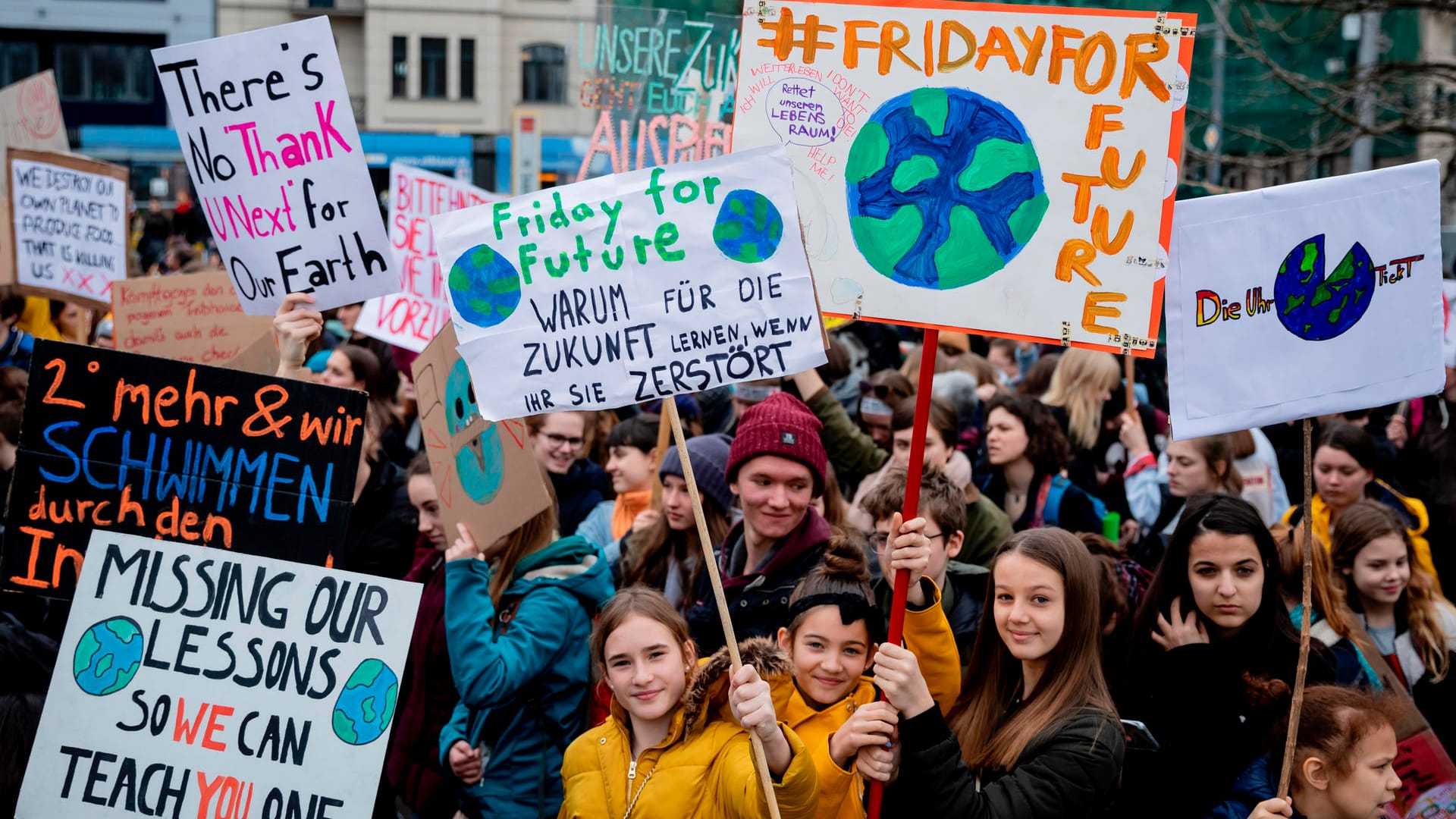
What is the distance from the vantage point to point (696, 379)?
3424 mm

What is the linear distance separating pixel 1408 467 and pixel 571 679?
19.3 ft

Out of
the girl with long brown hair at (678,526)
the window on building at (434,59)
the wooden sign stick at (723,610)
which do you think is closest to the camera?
the wooden sign stick at (723,610)

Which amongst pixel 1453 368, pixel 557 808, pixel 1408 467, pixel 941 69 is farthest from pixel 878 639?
pixel 1453 368

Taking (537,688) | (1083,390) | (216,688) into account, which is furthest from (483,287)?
(1083,390)

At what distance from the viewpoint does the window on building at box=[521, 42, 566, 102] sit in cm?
4597

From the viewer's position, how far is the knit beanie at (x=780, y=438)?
446 centimetres

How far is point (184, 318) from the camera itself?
6.88 m

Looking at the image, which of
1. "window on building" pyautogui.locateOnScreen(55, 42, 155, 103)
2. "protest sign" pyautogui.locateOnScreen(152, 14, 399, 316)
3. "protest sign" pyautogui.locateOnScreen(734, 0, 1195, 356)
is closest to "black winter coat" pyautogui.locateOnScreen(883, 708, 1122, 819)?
"protest sign" pyautogui.locateOnScreen(734, 0, 1195, 356)

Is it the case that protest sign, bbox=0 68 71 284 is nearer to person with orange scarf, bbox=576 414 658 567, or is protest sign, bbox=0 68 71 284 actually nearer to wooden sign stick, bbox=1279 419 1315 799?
person with orange scarf, bbox=576 414 658 567

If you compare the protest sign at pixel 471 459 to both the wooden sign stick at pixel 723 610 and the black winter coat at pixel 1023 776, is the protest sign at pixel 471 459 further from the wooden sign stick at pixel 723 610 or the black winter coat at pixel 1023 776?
the black winter coat at pixel 1023 776

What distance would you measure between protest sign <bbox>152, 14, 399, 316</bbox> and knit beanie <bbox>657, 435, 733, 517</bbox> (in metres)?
1.32

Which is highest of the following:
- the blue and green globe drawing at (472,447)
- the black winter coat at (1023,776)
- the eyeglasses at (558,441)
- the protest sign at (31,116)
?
the protest sign at (31,116)

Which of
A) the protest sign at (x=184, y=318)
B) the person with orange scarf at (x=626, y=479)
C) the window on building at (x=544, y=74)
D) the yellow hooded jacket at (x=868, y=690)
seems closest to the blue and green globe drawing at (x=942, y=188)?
the yellow hooded jacket at (x=868, y=690)

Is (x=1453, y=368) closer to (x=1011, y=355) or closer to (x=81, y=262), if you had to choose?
(x=1011, y=355)
